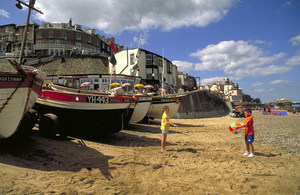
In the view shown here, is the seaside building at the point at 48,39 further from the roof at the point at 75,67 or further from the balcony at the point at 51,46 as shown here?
the roof at the point at 75,67

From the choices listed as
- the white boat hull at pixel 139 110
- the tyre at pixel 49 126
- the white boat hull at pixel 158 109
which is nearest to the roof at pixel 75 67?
the white boat hull at pixel 158 109

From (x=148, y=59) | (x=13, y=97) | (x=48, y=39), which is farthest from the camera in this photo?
(x=48, y=39)

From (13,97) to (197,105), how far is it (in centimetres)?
2472

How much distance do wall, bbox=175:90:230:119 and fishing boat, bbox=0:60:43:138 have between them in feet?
61.7

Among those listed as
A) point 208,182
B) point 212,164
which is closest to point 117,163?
point 208,182

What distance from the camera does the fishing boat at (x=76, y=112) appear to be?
7.37 meters

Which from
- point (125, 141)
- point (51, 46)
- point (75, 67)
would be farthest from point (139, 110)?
point (51, 46)

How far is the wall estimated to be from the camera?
23130 mm

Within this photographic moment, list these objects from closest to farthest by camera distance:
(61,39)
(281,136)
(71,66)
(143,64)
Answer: (281,136) < (71,66) < (143,64) < (61,39)

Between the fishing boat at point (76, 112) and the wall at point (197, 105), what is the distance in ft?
50.4

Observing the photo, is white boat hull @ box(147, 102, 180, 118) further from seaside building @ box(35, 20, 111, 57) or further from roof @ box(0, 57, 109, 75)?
seaside building @ box(35, 20, 111, 57)

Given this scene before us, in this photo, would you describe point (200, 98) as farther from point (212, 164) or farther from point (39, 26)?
point (39, 26)

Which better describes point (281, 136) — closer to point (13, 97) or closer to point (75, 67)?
point (13, 97)

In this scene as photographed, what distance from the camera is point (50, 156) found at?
17.2 ft
